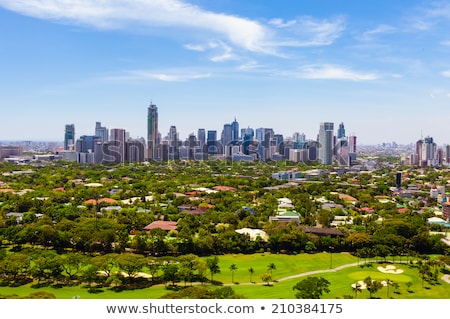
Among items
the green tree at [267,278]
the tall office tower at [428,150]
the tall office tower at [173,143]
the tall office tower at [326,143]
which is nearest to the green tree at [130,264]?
the green tree at [267,278]

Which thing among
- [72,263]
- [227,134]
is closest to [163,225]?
[72,263]

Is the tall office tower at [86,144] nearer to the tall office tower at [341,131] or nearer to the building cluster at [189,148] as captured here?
the building cluster at [189,148]

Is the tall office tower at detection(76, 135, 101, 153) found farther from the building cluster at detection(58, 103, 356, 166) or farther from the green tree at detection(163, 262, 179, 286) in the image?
the green tree at detection(163, 262, 179, 286)

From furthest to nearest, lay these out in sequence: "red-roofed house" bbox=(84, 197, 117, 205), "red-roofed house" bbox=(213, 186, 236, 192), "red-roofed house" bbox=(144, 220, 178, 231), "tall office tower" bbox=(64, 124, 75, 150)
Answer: "tall office tower" bbox=(64, 124, 75, 150)
"red-roofed house" bbox=(213, 186, 236, 192)
"red-roofed house" bbox=(84, 197, 117, 205)
"red-roofed house" bbox=(144, 220, 178, 231)

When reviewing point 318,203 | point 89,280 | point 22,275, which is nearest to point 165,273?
point 89,280

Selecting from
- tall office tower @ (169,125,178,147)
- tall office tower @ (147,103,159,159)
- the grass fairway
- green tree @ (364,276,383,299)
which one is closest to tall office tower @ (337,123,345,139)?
tall office tower @ (169,125,178,147)

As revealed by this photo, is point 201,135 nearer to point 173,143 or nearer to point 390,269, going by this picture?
point 173,143

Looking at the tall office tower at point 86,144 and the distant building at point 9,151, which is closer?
the distant building at point 9,151
